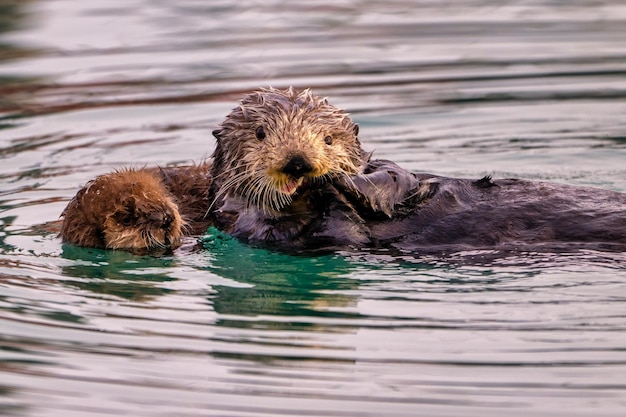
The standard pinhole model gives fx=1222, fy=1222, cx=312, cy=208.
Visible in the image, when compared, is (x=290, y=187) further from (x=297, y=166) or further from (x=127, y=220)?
(x=127, y=220)

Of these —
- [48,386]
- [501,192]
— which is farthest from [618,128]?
[48,386]

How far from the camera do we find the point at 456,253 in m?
5.89

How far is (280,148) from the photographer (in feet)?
19.4

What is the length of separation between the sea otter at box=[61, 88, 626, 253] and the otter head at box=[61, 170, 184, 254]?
11 mm

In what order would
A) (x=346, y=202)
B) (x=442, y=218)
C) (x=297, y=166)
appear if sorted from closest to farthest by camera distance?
(x=297, y=166)
(x=442, y=218)
(x=346, y=202)

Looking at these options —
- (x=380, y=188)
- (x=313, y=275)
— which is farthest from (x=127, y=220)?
(x=380, y=188)

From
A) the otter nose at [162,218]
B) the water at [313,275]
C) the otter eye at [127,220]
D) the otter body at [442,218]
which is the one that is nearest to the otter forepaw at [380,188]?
the otter body at [442,218]

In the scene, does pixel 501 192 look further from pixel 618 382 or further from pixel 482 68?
pixel 482 68

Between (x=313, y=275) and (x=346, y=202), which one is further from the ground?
(x=346, y=202)

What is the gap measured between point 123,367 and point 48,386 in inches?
11.7

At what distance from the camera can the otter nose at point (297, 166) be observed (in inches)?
224

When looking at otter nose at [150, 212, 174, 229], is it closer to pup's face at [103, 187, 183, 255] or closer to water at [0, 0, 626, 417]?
pup's face at [103, 187, 183, 255]

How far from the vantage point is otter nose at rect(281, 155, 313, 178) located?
569cm

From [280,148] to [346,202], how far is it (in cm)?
47
